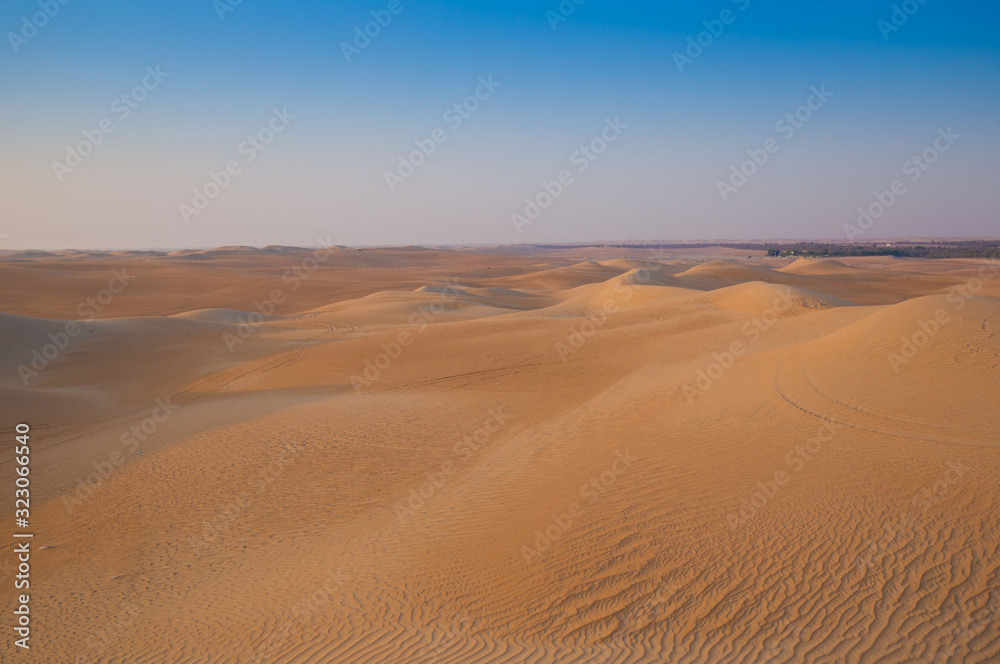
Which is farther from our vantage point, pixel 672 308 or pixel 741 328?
pixel 672 308

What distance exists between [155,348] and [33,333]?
484 centimetres

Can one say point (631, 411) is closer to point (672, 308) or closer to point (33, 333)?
A: point (672, 308)

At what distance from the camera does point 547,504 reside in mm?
8742

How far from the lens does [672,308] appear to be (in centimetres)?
2678

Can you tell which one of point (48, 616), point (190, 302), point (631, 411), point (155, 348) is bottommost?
point (48, 616)

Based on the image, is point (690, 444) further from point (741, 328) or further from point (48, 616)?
point (741, 328)

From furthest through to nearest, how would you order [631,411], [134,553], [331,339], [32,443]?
1. [331,339]
2. [32,443]
3. [631,411]
4. [134,553]

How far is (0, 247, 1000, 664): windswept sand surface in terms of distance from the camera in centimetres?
590

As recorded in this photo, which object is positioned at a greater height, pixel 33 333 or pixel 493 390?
pixel 33 333

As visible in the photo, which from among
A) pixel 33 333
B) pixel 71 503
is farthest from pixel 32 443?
pixel 33 333

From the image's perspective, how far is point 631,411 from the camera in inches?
515

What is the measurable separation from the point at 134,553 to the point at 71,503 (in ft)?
9.57

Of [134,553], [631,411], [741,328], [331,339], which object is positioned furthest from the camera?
[331,339]

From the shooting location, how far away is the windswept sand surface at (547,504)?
590 centimetres
